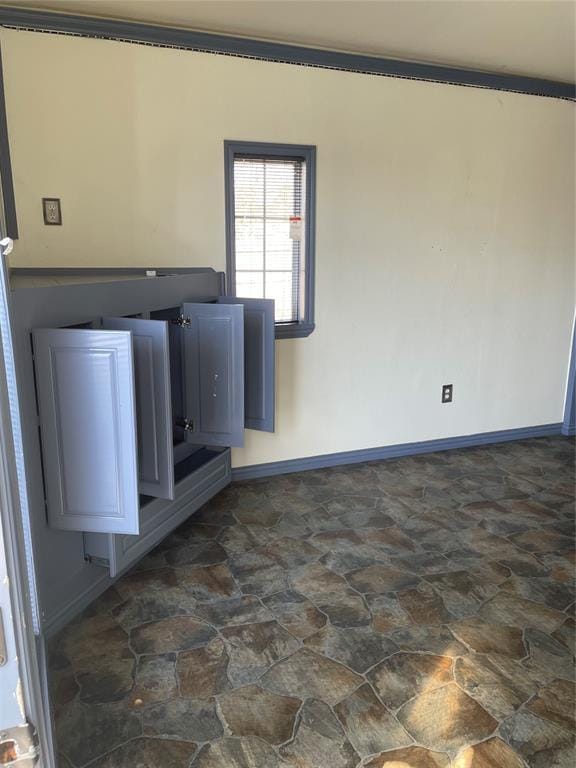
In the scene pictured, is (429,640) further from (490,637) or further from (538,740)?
(538,740)

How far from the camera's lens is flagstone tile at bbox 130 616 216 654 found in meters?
2.01

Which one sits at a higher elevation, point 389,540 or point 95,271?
point 95,271

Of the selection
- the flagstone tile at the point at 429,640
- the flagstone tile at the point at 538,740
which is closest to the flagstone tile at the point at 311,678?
the flagstone tile at the point at 429,640

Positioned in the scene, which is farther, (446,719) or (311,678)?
(311,678)

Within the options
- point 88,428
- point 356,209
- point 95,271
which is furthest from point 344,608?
point 356,209

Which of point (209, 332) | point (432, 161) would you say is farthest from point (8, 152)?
point (432, 161)

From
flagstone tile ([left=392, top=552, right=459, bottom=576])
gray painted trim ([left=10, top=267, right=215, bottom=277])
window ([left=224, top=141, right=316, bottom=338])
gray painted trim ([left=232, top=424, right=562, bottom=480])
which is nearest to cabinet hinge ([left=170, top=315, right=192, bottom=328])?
gray painted trim ([left=10, top=267, right=215, bottom=277])

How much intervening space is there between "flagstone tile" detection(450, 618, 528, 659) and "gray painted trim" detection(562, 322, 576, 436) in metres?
2.71

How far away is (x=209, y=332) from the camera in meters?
2.59

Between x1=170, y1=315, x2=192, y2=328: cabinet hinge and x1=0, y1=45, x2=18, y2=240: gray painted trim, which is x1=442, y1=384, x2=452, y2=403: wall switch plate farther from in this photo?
x1=0, y1=45, x2=18, y2=240: gray painted trim

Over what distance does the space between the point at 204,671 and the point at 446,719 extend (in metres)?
0.80

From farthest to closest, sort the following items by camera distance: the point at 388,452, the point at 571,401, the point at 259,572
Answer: the point at 571,401 → the point at 388,452 → the point at 259,572

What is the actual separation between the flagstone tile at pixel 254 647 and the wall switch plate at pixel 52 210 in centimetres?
211

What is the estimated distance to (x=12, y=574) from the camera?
0.68 metres
